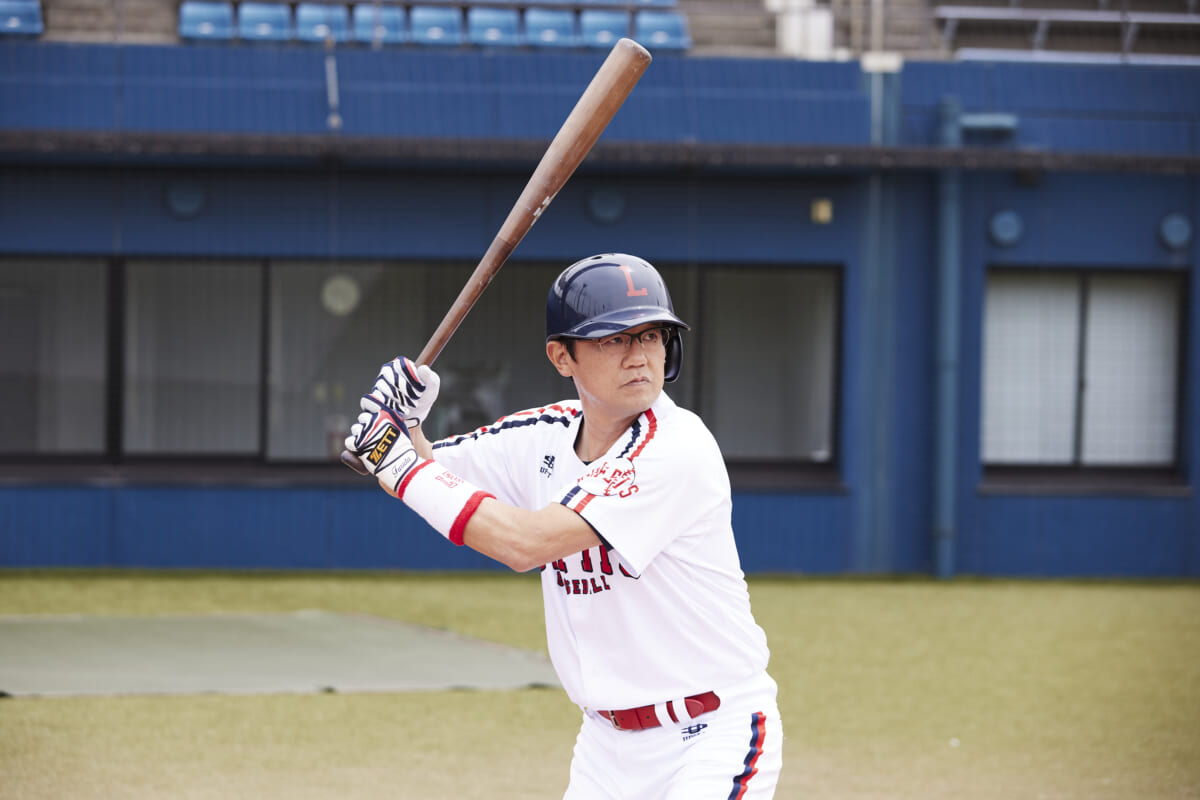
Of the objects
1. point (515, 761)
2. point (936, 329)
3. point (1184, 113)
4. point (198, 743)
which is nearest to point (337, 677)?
point (198, 743)

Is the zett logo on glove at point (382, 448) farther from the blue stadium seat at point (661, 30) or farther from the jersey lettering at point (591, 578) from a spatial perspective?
the blue stadium seat at point (661, 30)

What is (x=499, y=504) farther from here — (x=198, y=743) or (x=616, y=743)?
(x=198, y=743)

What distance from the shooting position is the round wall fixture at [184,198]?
12.9 metres

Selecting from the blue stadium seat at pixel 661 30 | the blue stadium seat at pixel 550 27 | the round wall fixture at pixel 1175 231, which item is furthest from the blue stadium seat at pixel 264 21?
the round wall fixture at pixel 1175 231

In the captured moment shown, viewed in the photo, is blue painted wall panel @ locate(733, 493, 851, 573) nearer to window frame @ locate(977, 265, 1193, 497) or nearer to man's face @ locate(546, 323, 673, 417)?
window frame @ locate(977, 265, 1193, 497)

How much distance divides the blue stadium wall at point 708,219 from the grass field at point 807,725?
6.79 feet

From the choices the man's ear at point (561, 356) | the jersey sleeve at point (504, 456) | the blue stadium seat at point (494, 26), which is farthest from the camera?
the blue stadium seat at point (494, 26)

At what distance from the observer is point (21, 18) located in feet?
43.4

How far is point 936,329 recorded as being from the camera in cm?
1357

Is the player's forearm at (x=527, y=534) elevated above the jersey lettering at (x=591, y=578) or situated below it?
above

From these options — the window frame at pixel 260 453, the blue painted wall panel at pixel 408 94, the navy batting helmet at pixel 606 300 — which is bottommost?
the window frame at pixel 260 453

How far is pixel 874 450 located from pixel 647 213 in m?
3.16

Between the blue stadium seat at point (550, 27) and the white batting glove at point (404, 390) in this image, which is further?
the blue stadium seat at point (550, 27)

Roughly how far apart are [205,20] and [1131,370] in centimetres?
979
